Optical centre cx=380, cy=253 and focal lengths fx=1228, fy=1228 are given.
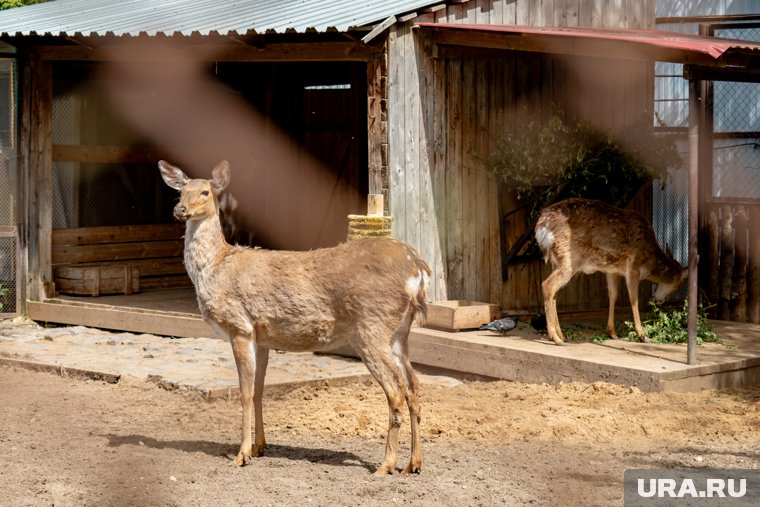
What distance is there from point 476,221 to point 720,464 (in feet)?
16.5

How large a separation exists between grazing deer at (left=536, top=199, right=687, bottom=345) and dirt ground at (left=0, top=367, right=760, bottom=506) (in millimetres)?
1344

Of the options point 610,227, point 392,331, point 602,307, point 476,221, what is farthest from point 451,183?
point 392,331

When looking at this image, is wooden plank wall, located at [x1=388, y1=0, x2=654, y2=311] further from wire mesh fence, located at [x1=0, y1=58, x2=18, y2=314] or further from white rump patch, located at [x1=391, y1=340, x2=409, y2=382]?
wire mesh fence, located at [x1=0, y1=58, x2=18, y2=314]

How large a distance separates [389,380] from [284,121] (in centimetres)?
986

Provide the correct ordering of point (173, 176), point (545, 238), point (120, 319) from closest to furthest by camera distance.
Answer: point (173, 176) → point (545, 238) → point (120, 319)

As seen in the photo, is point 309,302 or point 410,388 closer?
point 410,388

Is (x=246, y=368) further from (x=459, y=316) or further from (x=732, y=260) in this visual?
(x=732, y=260)

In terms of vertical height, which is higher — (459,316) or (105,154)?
(105,154)

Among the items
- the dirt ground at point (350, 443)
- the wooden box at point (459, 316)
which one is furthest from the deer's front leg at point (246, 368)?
the wooden box at point (459, 316)

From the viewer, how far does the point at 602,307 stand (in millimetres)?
13562

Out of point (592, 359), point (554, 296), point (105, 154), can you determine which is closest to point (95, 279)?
point (105, 154)

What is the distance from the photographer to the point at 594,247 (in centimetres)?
1151

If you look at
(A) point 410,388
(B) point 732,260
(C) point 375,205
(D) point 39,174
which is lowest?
(A) point 410,388

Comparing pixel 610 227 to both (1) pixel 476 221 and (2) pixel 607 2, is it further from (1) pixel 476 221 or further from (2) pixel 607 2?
(2) pixel 607 2
